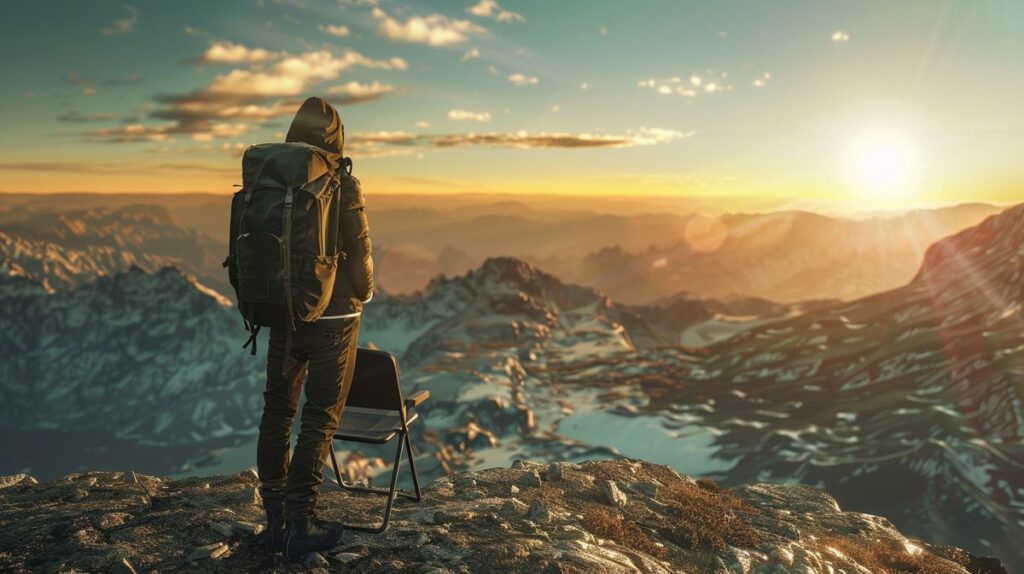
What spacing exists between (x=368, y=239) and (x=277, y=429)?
8.36 feet

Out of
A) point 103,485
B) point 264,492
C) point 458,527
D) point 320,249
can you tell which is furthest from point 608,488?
point 103,485

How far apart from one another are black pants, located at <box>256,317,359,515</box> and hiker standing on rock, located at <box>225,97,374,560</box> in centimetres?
1

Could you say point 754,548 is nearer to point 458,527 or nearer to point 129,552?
point 458,527

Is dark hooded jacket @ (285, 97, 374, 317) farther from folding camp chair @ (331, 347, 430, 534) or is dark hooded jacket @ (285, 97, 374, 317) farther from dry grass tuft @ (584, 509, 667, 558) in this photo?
dry grass tuft @ (584, 509, 667, 558)

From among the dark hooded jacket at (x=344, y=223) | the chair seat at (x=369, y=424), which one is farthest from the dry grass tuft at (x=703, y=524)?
the dark hooded jacket at (x=344, y=223)

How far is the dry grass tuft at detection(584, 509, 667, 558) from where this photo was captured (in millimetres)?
9859

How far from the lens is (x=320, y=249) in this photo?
7.10 m

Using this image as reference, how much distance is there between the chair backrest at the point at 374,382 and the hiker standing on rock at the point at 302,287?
771mm

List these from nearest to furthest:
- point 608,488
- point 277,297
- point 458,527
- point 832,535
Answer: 1. point 277,297
2. point 458,527
3. point 608,488
4. point 832,535

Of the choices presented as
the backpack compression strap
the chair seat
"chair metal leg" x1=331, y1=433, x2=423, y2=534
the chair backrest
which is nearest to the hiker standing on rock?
the backpack compression strap

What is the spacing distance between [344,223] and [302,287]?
0.94m

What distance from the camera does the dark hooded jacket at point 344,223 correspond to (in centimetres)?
752

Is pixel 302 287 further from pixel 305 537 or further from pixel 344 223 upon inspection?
pixel 305 537

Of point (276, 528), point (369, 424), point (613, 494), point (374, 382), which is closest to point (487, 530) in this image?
point (369, 424)
